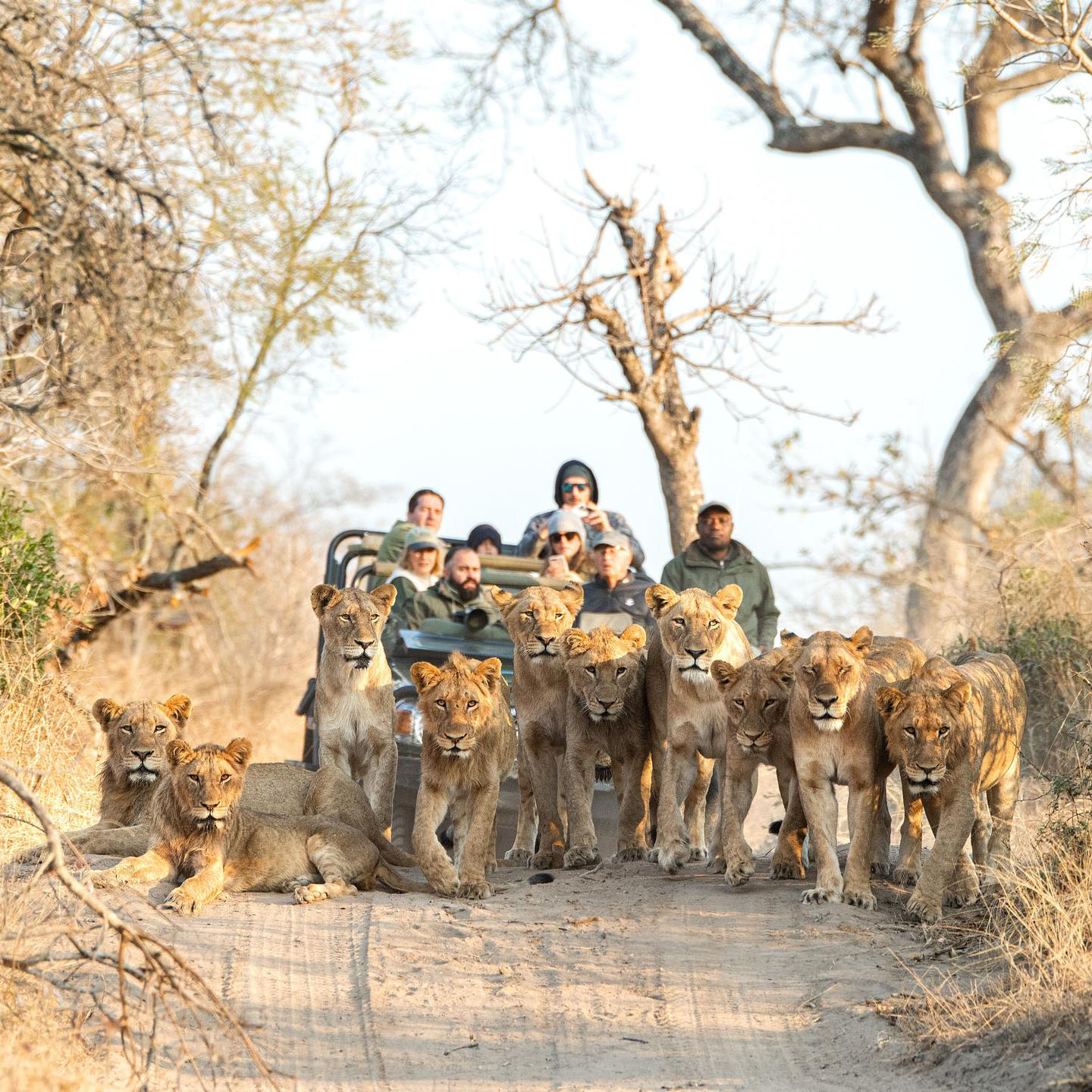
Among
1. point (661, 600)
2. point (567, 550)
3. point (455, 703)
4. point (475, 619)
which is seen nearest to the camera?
point (455, 703)

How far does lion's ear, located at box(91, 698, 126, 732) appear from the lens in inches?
272

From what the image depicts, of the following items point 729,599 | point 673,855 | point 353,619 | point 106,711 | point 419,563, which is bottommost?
point 673,855

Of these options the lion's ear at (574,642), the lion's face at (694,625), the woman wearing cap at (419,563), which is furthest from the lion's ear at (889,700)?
the woman wearing cap at (419,563)

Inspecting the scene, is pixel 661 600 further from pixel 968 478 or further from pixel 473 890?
pixel 968 478

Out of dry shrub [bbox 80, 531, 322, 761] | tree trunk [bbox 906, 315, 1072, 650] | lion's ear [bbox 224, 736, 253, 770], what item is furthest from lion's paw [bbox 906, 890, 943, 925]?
dry shrub [bbox 80, 531, 322, 761]

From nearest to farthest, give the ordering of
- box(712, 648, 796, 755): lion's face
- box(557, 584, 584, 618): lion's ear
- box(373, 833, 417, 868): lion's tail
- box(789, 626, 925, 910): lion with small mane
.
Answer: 1. box(789, 626, 925, 910): lion with small mane
2. box(712, 648, 796, 755): lion's face
3. box(373, 833, 417, 868): lion's tail
4. box(557, 584, 584, 618): lion's ear

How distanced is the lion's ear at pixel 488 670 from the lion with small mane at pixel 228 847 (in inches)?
35.1

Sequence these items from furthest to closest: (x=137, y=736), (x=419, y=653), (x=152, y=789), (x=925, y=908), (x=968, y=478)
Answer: (x=968, y=478)
(x=419, y=653)
(x=152, y=789)
(x=137, y=736)
(x=925, y=908)

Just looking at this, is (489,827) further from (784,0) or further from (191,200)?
(784,0)

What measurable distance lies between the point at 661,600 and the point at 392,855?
174 cm

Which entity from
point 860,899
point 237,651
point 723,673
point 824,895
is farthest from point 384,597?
point 237,651

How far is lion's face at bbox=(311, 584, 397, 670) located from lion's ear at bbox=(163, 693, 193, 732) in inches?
29.9

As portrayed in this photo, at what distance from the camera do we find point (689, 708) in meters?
6.89

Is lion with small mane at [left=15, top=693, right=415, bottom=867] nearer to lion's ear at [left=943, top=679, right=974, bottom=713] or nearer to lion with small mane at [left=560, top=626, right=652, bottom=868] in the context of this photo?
lion with small mane at [left=560, top=626, right=652, bottom=868]
